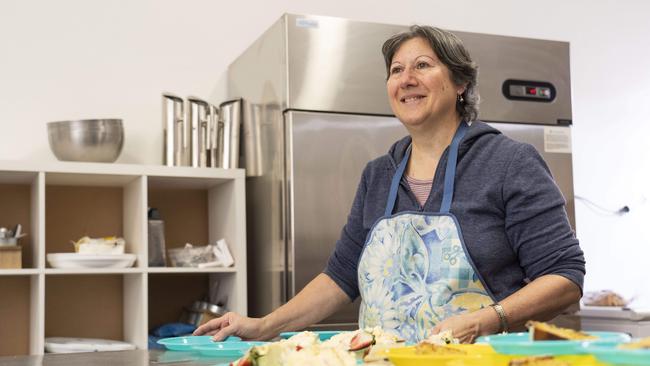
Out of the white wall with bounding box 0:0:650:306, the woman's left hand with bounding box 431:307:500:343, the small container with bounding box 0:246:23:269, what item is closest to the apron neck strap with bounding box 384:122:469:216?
the woman's left hand with bounding box 431:307:500:343

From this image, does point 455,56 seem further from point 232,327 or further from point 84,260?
point 84,260

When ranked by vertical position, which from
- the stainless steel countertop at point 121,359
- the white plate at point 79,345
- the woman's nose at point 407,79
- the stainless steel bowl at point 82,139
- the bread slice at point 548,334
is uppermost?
the woman's nose at point 407,79

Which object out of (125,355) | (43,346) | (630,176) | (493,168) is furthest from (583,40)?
(125,355)

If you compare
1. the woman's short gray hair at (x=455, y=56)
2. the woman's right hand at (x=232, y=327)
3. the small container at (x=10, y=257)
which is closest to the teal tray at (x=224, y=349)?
Result: the woman's right hand at (x=232, y=327)

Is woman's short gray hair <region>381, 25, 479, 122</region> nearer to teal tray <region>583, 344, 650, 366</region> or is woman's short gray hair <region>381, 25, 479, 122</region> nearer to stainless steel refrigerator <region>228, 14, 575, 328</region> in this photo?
stainless steel refrigerator <region>228, 14, 575, 328</region>

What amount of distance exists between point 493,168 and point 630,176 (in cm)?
249

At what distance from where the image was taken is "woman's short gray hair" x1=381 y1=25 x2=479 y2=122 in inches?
76.2

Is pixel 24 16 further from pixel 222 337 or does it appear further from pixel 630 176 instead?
pixel 630 176

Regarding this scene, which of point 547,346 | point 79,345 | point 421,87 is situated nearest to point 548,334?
A: point 547,346

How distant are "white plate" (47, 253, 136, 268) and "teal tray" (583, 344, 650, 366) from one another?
220cm

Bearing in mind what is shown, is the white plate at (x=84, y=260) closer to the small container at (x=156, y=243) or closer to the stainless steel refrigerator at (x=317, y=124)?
the small container at (x=156, y=243)

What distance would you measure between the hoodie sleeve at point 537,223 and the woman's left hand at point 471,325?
0.68 feet

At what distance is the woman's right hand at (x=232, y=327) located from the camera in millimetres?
1632

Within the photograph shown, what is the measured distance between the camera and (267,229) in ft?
9.33
